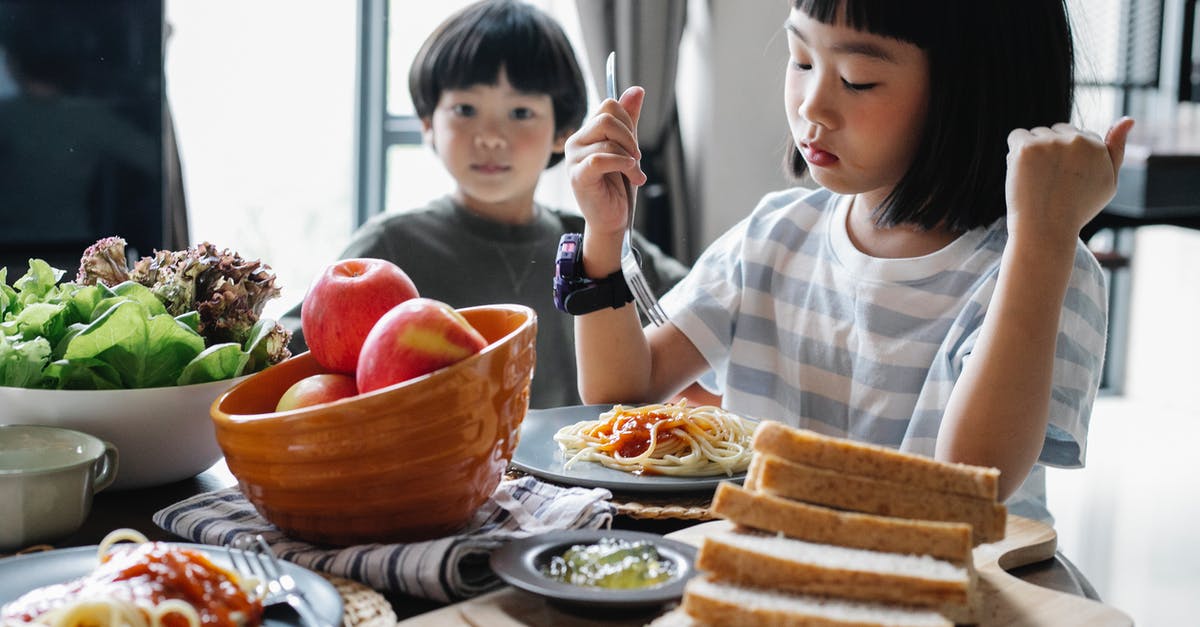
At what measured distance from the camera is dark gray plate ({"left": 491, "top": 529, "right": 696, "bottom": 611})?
0.76m

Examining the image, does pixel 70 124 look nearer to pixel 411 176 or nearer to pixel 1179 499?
pixel 411 176

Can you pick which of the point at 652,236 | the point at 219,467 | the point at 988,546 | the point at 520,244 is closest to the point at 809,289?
the point at 988,546

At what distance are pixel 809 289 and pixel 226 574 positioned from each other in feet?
3.18

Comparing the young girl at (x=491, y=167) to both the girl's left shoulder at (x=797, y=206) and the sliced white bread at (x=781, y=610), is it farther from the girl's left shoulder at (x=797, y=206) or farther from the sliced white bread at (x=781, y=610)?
the sliced white bread at (x=781, y=610)

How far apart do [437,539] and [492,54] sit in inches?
72.0

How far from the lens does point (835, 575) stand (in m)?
0.74

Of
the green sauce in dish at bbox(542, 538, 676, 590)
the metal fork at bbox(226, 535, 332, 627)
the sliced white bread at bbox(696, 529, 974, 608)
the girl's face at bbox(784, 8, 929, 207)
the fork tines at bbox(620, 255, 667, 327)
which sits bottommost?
the metal fork at bbox(226, 535, 332, 627)

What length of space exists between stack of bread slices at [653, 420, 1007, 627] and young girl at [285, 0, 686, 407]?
174cm

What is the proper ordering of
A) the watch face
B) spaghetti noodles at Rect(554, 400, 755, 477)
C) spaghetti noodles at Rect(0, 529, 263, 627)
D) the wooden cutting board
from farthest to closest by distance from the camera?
the watch face < spaghetti noodles at Rect(554, 400, 755, 477) < the wooden cutting board < spaghetti noodles at Rect(0, 529, 263, 627)

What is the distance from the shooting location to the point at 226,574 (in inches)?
29.9

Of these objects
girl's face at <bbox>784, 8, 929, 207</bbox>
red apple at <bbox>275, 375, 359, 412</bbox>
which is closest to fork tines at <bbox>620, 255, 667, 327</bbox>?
girl's face at <bbox>784, 8, 929, 207</bbox>

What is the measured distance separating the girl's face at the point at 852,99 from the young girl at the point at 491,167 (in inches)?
51.6

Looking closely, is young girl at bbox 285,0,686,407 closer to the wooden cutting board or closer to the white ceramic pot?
the white ceramic pot

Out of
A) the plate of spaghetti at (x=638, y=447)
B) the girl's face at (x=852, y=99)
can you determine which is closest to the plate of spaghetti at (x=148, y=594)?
the plate of spaghetti at (x=638, y=447)
